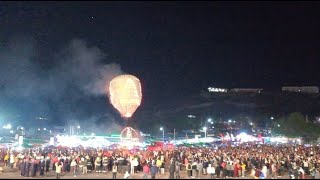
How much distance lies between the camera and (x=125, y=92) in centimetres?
3375

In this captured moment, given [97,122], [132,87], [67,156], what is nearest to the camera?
[67,156]

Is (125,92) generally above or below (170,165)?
above

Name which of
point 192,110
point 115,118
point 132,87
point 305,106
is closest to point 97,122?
point 115,118


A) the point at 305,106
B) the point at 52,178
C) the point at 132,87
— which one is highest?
the point at 305,106

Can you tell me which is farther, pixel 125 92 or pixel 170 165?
pixel 125 92

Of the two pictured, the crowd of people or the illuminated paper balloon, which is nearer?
the crowd of people

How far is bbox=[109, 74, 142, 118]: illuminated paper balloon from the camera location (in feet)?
110

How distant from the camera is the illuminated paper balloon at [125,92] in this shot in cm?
3353

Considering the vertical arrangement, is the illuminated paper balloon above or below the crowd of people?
above

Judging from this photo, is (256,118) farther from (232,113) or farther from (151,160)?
(151,160)

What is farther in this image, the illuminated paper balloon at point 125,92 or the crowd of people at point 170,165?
the illuminated paper balloon at point 125,92

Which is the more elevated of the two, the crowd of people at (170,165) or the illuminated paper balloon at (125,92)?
the illuminated paper balloon at (125,92)

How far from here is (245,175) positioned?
28.6 metres

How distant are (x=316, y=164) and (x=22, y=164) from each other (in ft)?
63.1
